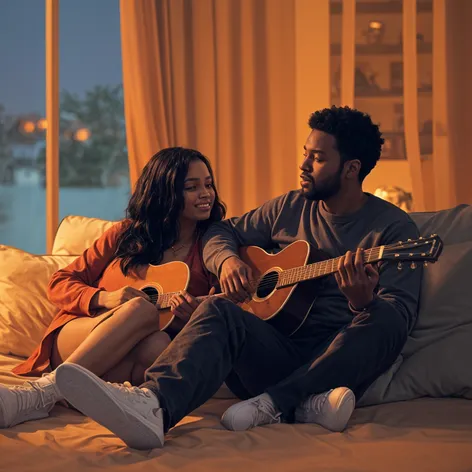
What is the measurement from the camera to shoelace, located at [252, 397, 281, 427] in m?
2.05

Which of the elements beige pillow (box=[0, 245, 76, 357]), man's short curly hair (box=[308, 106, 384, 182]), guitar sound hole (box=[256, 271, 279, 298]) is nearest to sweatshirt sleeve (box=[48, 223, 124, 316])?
beige pillow (box=[0, 245, 76, 357])

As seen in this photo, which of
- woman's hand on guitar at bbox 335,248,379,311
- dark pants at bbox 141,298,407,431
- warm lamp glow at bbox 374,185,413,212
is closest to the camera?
dark pants at bbox 141,298,407,431

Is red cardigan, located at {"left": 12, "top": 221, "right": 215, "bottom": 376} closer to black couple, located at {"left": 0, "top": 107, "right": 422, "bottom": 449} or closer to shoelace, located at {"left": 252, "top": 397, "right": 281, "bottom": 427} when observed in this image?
black couple, located at {"left": 0, "top": 107, "right": 422, "bottom": 449}

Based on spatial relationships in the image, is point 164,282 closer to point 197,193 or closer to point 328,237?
point 197,193

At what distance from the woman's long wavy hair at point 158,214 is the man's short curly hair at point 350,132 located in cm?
40

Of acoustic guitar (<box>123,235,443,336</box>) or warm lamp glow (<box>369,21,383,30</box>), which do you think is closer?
acoustic guitar (<box>123,235,443,336</box>)

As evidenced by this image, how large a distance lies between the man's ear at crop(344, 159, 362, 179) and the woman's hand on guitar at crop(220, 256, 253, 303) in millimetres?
429

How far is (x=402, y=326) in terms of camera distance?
7.13 feet

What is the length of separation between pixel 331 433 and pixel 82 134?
3.39 m

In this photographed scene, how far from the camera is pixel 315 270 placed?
2.26 m

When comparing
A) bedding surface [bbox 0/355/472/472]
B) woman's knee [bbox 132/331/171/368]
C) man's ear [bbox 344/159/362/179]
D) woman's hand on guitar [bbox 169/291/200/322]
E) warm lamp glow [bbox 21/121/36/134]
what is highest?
warm lamp glow [bbox 21/121/36/134]

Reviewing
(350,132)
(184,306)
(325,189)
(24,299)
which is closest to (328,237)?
(325,189)

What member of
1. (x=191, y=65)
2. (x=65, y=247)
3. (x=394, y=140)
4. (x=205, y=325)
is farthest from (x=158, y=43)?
(x=205, y=325)

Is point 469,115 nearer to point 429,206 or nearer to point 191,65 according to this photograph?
point 429,206
